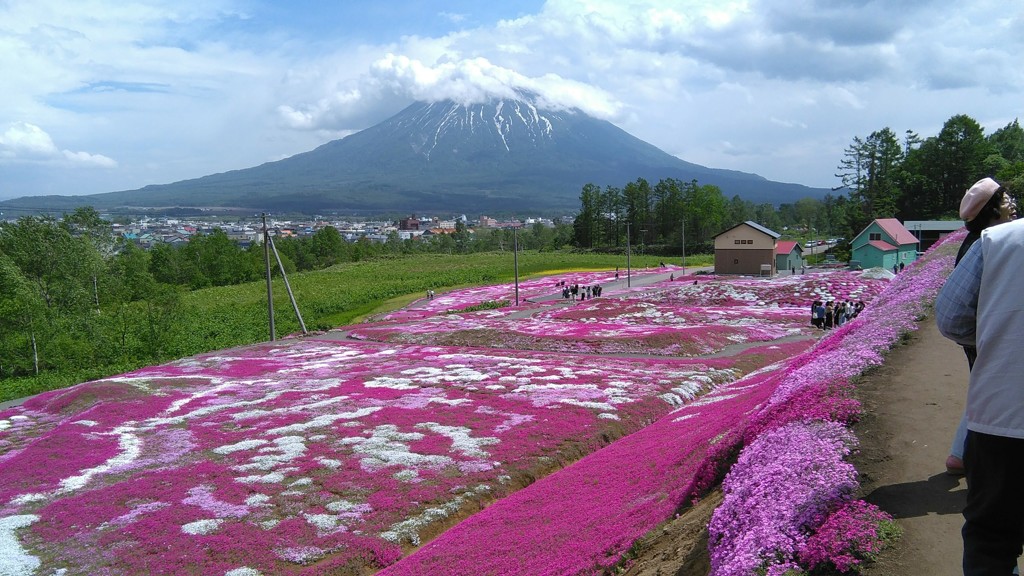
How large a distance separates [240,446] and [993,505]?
21.3 meters

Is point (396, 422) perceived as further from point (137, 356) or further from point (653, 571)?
point (137, 356)

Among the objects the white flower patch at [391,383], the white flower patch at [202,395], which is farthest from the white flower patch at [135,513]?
the white flower patch at [391,383]

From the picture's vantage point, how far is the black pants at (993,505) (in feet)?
13.4

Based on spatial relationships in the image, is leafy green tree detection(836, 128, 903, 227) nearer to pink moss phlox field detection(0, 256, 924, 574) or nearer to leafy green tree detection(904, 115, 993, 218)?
leafy green tree detection(904, 115, 993, 218)

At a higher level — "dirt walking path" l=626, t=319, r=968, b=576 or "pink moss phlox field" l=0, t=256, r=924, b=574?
"dirt walking path" l=626, t=319, r=968, b=576

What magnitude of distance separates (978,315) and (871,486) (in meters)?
3.38

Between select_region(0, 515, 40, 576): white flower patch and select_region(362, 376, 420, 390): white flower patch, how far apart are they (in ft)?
48.9

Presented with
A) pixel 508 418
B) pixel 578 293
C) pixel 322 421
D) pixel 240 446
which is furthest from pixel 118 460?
pixel 578 293

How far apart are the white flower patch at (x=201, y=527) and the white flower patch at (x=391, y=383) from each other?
13.8m

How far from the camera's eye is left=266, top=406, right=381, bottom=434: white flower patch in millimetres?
21891

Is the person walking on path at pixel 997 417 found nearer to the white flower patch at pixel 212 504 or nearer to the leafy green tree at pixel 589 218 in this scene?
the white flower patch at pixel 212 504

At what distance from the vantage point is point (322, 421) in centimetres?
2295

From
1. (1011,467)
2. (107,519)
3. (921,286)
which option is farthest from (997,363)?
(107,519)

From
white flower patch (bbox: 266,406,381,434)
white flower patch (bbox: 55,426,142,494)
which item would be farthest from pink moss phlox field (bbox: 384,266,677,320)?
white flower patch (bbox: 55,426,142,494)
